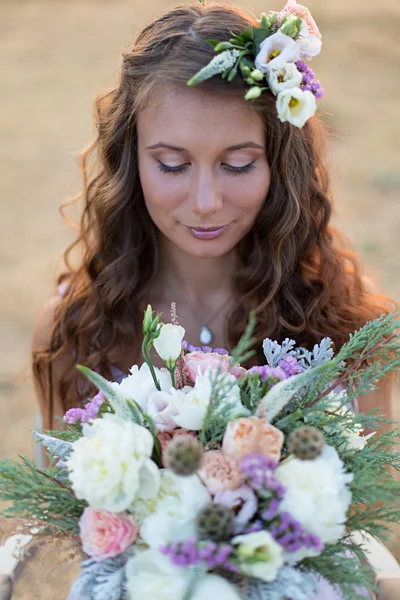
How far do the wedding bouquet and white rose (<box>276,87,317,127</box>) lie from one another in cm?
68

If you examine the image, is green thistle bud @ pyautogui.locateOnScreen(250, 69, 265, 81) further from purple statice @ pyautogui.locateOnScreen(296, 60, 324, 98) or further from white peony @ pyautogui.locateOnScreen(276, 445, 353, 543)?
white peony @ pyautogui.locateOnScreen(276, 445, 353, 543)

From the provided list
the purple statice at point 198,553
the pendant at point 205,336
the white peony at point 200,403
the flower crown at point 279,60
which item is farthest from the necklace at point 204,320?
the purple statice at point 198,553

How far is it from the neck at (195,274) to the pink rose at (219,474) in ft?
4.67

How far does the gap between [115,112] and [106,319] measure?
71cm

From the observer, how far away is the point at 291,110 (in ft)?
6.02

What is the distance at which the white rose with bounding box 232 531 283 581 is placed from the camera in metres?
1.15

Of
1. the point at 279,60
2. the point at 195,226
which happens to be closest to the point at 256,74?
the point at 279,60

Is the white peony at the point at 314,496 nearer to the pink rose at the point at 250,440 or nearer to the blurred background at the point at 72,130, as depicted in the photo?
the pink rose at the point at 250,440

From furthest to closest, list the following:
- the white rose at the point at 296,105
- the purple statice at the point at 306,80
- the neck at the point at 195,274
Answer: the neck at the point at 195,274, the purple statice at the point at 306,80, the white rose at the point at 296,105

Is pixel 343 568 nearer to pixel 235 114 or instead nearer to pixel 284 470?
pixel 284 470

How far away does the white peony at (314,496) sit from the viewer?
1.18 m

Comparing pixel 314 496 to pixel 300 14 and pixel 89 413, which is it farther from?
pixel 300 14

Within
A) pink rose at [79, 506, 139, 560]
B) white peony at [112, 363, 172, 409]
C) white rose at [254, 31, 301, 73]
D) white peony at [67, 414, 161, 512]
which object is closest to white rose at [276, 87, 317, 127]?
white rose at [254, 31, 301, 73]

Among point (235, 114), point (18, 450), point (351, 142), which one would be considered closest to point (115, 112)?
point (235, 114)
